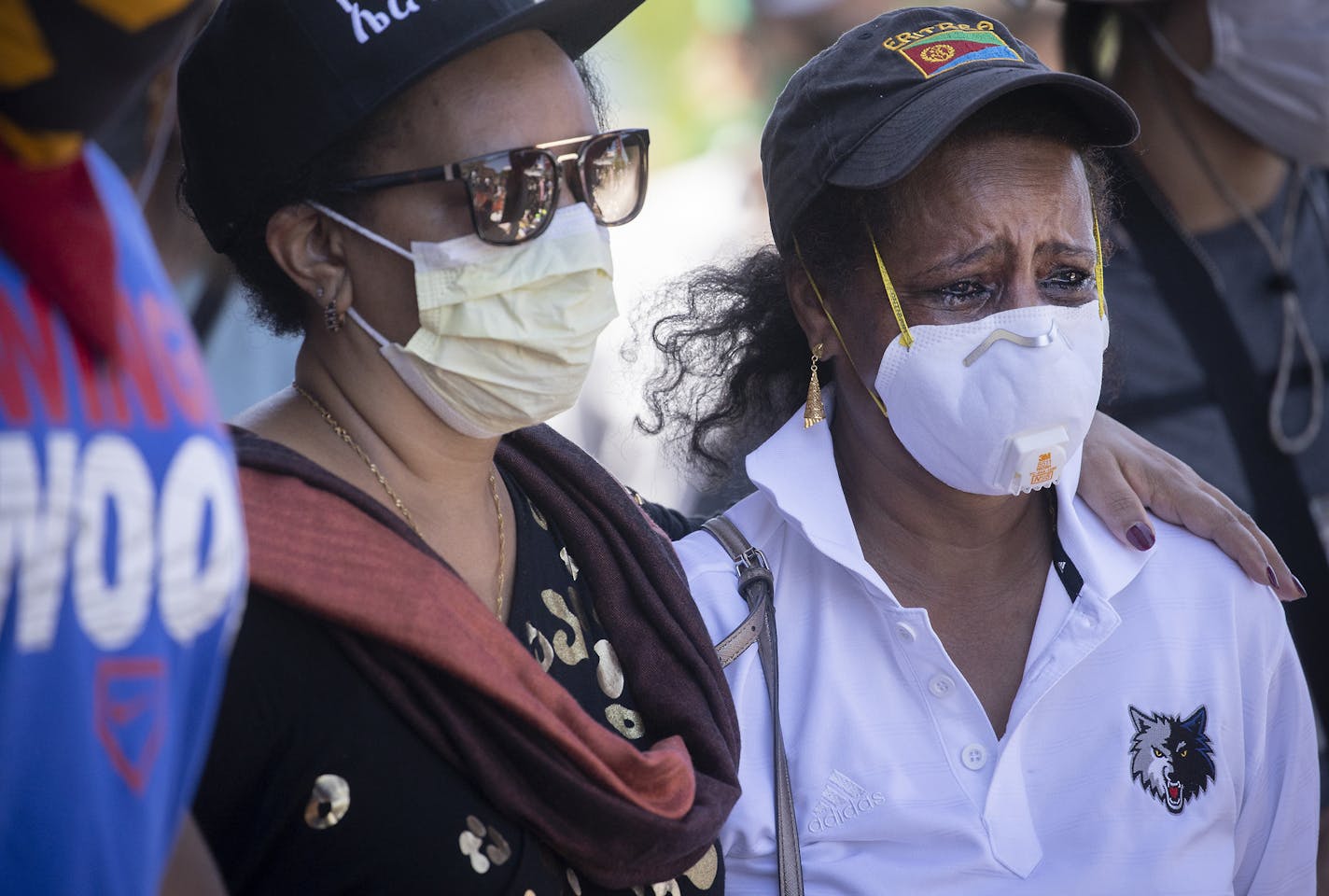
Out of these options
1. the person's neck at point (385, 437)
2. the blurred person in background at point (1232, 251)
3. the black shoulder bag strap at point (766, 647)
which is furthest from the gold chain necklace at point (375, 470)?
the blurred person in background at point (1232, 251)

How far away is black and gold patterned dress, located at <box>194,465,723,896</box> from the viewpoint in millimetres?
1665

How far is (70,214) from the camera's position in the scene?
1.04 meters

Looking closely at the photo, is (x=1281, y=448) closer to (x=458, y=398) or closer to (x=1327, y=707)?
(x=1327, y=707)

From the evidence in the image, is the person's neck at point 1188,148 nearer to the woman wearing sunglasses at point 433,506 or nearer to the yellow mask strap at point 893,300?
the yellow mask strap at point 893,300

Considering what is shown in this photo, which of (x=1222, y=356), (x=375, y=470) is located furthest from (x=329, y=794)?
(x=1222, y=356)

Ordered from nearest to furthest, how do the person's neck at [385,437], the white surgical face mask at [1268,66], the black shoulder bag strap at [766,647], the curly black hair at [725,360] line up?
the person's neck at [385,437] → the black shoulder bag strap at [766,647] → the curly black hair at [725,360] → the white surgical face mask at [1268,66]

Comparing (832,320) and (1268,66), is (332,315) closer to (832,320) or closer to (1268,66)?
(832,320)

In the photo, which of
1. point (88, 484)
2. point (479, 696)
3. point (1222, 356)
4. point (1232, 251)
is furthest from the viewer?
point (1232, 251)

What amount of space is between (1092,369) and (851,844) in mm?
912

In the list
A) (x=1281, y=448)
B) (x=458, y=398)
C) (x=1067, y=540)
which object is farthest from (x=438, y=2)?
(x=1281, y=448)

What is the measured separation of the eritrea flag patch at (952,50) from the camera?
2.42 meters

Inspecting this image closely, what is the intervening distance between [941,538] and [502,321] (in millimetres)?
996

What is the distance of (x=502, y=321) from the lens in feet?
6.58

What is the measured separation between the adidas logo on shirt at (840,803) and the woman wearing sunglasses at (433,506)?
20 centimetres
